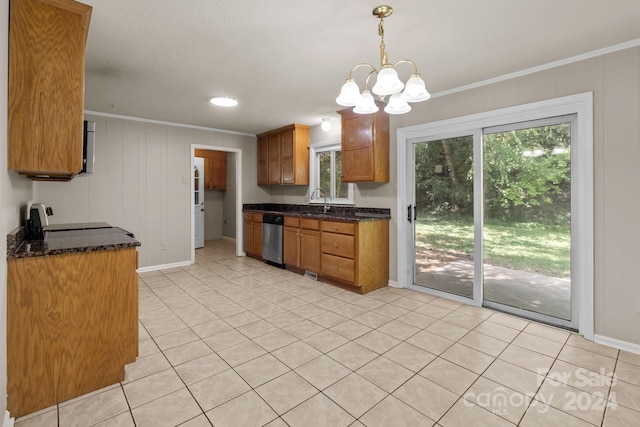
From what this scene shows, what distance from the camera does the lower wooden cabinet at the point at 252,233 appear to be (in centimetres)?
538

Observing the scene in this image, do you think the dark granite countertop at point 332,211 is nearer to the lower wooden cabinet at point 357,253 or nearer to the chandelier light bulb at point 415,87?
the lower wooden cabinet at point 357,253

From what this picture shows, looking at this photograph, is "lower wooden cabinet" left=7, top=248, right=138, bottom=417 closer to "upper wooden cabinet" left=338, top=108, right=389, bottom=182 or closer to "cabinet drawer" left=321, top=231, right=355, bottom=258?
"cabinet drawer" left=321, top=231, right=355, bottom=258

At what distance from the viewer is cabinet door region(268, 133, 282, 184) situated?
5512 millimetres

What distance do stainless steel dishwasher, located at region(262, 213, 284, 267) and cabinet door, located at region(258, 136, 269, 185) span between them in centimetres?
98

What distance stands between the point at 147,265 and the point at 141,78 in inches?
114

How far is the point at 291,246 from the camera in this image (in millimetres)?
4656

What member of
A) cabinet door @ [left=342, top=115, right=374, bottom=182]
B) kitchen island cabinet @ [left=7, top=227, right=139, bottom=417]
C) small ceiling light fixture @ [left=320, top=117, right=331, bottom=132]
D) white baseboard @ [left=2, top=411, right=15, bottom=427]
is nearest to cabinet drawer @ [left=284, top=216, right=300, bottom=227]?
cabinet door @ [left=342, top=115, right=374, bottom=182]

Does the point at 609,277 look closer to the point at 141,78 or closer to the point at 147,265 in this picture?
the point at 141,78

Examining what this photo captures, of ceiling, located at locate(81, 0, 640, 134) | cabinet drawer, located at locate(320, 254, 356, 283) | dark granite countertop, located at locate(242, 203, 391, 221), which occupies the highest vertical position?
ceiling, located at locate(81, 0, 640, 134)

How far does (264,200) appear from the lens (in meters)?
6.23

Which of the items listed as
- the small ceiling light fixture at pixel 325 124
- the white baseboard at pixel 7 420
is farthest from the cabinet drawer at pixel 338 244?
the white baseboard at pixel 7 420

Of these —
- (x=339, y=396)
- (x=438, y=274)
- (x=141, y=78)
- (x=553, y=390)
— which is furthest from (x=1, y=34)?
(x=438, y=274)

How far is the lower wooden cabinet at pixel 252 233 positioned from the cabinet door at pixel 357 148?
2002 millimetres

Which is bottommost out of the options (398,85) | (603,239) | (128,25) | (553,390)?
(553,390)
